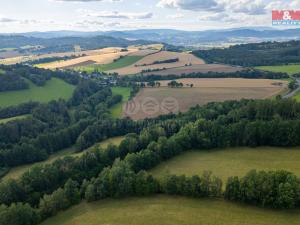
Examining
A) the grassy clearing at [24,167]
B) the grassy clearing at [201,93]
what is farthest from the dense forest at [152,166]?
the grassy clearing at [201,93]

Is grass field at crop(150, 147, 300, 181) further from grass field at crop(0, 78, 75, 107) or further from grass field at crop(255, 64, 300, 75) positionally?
grass field at crop(255, 64, 300, 75)

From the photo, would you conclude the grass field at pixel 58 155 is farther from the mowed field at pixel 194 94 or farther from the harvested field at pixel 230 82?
the harvested field at pixel 230 82

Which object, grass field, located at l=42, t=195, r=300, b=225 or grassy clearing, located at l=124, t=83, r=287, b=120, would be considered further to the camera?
grassy clearing, located at l=124, t=83, r=287, b=120

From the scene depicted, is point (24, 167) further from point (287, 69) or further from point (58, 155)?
point (287, 69)

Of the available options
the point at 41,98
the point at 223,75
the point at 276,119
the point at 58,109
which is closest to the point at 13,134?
the point at 58,109

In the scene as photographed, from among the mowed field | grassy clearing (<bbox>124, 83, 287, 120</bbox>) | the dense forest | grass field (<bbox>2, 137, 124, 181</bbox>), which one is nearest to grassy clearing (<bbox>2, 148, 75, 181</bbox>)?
grass field (<bbox>2, 137, 124, 181</bbox>)

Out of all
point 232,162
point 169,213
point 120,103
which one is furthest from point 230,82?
point 169,213
